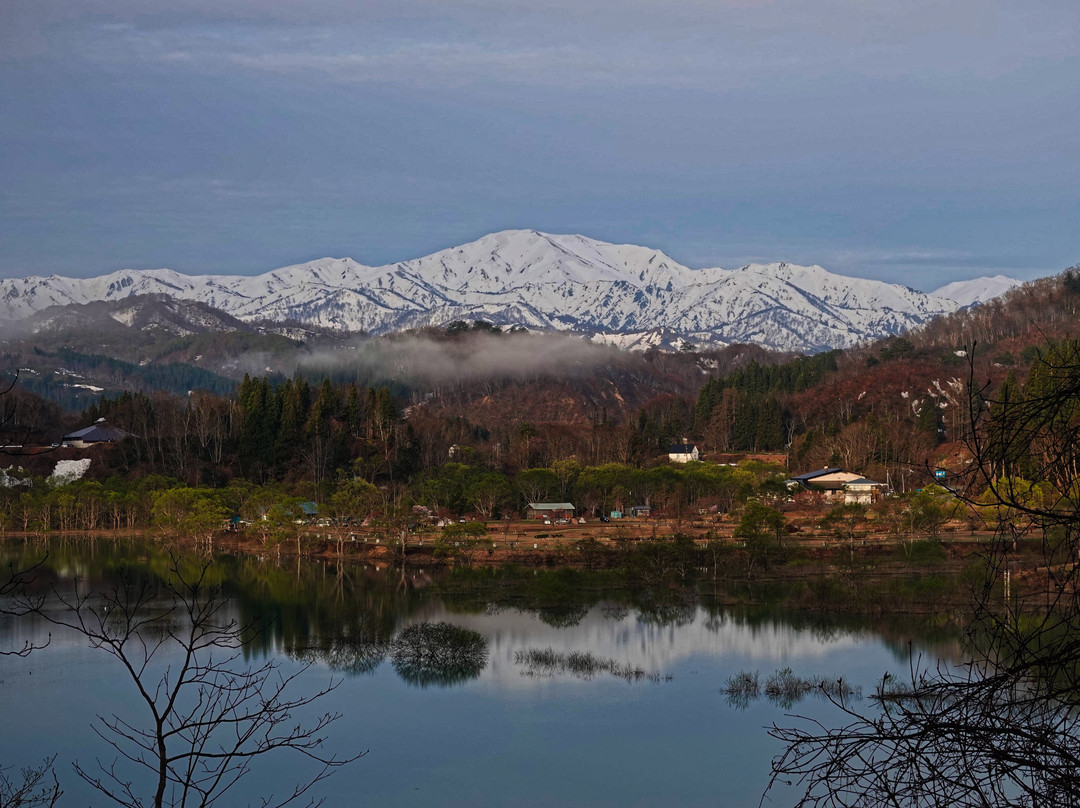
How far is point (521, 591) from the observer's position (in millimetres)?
34375

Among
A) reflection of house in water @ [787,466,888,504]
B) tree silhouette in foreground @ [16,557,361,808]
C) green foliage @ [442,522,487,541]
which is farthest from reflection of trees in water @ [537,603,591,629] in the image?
reflection of house in water @ [787,466,888,504]

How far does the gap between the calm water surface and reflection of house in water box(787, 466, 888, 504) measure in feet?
82.6

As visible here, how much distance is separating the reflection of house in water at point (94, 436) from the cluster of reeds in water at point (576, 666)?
5492 centimetres

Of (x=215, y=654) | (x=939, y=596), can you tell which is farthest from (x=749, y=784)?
(x=939, y=596)

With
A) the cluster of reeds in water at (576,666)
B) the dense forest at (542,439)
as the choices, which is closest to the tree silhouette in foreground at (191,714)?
the cluster of reeds in water at (576,666)

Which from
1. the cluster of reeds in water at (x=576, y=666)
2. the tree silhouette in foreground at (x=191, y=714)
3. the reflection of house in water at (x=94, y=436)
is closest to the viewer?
the tree silhouette in foreground at (x=191, y=714)

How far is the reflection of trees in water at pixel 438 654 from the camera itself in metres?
24.3

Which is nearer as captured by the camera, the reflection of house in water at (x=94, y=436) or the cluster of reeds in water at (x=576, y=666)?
the cluster of reeds in water at (x=576, y=666)

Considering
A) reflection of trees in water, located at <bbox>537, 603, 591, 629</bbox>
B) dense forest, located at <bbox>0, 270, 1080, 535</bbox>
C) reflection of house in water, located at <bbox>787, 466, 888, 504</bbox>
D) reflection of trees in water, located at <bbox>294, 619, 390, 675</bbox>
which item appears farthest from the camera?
dense forest, located at <bbox>0, 270, 1080, 535</bbox>

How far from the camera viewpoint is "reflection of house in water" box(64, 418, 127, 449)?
240 feet

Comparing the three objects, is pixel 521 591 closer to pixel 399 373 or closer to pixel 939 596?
pixel 939 596

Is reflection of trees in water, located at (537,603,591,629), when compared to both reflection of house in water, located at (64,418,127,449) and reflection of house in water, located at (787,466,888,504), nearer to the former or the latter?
reflection of house in water, located at (787,466,888,504)

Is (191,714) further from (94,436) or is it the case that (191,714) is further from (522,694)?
(94,436)

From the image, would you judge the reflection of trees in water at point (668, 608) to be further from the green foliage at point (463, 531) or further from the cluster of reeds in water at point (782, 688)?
the green foliage at point (463, 531)
